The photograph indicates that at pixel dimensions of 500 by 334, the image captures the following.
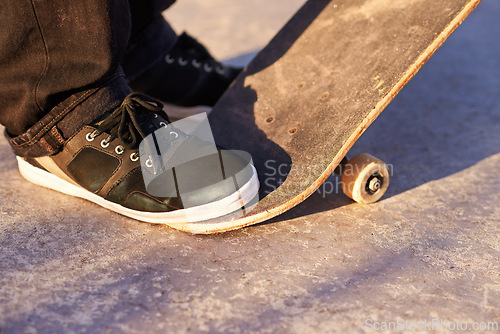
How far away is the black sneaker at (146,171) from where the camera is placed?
4.06 ft

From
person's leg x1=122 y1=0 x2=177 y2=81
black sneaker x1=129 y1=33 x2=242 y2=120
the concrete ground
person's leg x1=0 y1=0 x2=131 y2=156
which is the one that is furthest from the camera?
black sneaker x1=129 y1=33 x2=242 y2=120

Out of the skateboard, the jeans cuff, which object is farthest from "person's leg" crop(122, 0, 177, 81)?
the jeans cuff

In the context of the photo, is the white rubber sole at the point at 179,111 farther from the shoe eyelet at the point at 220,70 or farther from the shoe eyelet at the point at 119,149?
the shoe eyelet at the point at 119,149

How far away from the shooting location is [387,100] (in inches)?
55.8

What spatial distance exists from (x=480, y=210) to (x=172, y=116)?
1324mm

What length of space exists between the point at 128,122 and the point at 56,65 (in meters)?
0.26

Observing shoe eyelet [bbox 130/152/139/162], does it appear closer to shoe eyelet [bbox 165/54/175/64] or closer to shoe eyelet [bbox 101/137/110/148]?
shoe eyelet [bbox 101/137/110/148]

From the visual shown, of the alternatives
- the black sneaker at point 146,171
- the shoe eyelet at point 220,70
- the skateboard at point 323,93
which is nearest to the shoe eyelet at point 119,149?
the black sneaker at point 146,171

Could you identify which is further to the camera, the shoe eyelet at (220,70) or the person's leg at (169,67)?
the shoe eyelet at (220,70)

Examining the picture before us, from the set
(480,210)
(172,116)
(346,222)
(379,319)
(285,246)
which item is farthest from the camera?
(172,116)

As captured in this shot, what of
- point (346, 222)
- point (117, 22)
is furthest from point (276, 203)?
point (117, 22)

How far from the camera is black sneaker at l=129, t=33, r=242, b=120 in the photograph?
1992 mm

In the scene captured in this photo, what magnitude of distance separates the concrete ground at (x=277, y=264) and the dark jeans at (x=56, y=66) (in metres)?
0.27

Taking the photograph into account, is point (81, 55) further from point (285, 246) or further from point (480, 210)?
point (480, 210)
